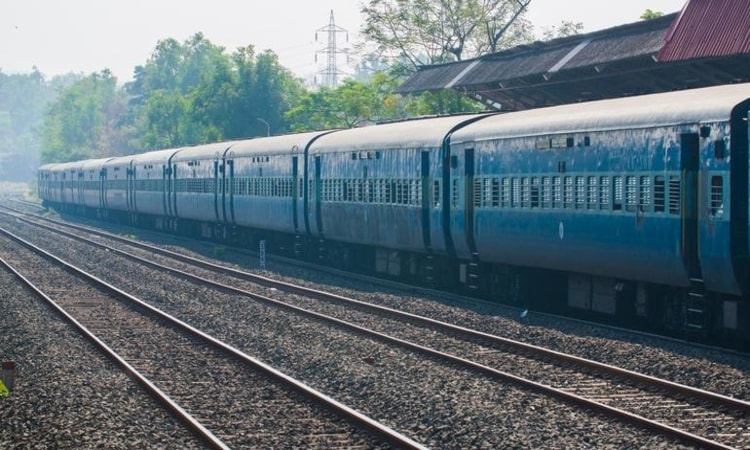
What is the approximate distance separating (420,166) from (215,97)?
69.4 m

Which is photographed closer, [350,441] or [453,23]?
[350,441]

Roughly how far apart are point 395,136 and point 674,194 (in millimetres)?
11525

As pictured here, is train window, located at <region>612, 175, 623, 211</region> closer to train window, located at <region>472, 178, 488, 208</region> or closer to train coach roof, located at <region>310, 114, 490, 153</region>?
train window, located at <region>472, 178, 488, 208</region>

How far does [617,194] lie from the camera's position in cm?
1853

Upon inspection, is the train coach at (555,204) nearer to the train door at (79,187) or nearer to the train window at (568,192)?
the train window at (568,192)

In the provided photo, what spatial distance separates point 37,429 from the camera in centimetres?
1271

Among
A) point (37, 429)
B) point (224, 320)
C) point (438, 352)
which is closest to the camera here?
point (37, 429)

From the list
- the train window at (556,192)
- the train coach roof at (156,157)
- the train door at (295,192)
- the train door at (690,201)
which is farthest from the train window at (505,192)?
the train coach roof at (156,157)

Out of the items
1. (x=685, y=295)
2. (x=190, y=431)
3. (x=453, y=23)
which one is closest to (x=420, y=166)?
(x=685, y=295)

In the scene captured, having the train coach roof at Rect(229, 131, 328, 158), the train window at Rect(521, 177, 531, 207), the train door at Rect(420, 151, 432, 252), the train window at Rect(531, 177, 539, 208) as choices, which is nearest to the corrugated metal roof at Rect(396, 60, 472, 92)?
the train coach roof at Rect(229, 131, 328, 158)

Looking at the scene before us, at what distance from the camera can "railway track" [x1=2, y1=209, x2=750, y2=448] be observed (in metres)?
12.0

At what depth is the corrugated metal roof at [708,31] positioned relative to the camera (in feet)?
89.2

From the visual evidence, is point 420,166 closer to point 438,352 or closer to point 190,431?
point 438,352

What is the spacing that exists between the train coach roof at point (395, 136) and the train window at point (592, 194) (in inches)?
239
